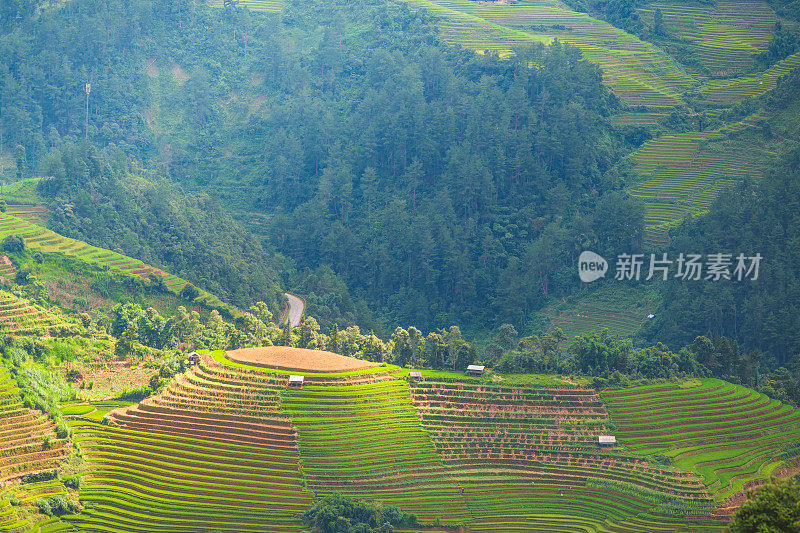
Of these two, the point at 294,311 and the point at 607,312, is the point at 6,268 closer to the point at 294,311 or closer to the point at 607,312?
the point at 294,311

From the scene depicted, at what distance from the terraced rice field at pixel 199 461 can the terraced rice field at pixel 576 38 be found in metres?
68.5

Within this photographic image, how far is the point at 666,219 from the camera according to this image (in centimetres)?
10119

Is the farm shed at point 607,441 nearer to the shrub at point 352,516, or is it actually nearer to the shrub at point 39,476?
the shrub at point 352,516

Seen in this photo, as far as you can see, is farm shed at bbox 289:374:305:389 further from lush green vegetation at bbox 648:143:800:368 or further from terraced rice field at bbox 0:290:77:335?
lush green vegetation at bbox 648:143:800:368

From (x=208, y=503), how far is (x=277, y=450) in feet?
19.1

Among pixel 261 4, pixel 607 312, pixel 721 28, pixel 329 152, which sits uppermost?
pixel 721 28

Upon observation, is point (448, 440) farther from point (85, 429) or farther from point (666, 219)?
point (666, 219)

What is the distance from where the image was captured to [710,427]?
70062 mm

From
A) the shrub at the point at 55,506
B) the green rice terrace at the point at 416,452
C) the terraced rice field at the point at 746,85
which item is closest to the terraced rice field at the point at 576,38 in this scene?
the terraced rice field at the point at 746,85

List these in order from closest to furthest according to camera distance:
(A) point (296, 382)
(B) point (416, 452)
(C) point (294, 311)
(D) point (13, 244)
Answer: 1. (B) point (416, 452)
2. (A) point (296, 382)
3. (D) point (13, 244)
4. (C) point (294, 311)

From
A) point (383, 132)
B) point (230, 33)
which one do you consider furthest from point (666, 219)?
point (230, 33)

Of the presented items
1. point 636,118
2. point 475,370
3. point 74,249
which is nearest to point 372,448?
point 475,370

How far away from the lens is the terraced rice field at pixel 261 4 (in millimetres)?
Result: 146375

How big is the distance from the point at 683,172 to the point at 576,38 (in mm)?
29824
